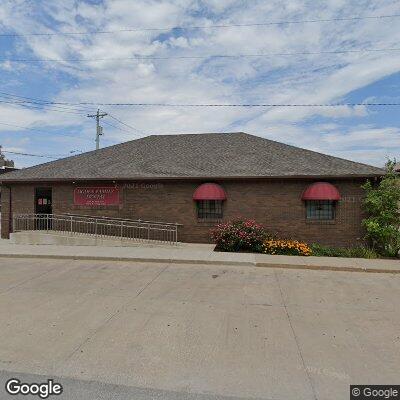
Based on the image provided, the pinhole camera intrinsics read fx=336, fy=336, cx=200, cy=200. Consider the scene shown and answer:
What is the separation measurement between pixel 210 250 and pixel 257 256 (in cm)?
197

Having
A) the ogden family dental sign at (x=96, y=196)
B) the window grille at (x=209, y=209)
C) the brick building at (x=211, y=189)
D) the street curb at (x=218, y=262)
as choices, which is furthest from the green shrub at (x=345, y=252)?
the ogden family dental sign at (x=96, y=196)

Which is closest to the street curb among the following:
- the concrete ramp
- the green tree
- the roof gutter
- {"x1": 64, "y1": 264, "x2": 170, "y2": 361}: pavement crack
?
{"x1": 64, "y1": 264, "x2": 170, "y2": 361}: pavement crack

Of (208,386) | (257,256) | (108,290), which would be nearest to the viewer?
(208,386)

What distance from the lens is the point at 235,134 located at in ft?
62.8

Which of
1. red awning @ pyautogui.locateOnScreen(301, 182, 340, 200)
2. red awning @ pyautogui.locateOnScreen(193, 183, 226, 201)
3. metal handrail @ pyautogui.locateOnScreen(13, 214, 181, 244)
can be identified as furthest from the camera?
metal handrail @ pyautogui.locateOnScreen(13, 214, 181, 244)

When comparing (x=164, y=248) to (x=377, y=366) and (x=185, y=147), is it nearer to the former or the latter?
(x=185, y=147)

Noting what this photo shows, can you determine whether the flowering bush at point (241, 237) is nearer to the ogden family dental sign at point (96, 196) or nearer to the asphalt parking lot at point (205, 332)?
the asphalt parking lot at point (205, 332)

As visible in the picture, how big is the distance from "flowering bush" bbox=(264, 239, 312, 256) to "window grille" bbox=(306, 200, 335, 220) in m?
1.91

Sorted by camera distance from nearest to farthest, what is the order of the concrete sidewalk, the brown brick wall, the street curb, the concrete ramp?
the street curb, the concrete sidewalk, the brown brick wall, the concrete ramp

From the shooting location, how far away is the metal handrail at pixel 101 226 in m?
15.2

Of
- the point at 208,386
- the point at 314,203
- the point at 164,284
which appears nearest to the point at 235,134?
the point at 314,203

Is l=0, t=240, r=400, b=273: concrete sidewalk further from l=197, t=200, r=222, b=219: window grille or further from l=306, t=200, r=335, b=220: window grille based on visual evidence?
l=306, t=200, r=335, b=220: window grille

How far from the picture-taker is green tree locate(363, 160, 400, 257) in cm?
1252

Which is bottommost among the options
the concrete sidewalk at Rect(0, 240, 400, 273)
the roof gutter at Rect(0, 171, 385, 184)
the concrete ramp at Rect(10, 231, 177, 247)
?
the concrete sidewalk at Rect(0, 240, 400, 273)
